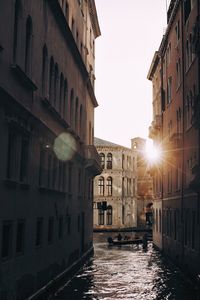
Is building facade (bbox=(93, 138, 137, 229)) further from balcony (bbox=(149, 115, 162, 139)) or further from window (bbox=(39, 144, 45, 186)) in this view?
window (bbox=(39, 144, 45, 186))

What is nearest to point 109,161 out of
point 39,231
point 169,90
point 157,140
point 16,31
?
point 157,140

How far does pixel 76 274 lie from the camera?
23.8 meters

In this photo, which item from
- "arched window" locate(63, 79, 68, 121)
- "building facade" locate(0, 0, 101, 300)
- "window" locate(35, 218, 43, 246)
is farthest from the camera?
"arched window" locate(63, 79, 68, 121)

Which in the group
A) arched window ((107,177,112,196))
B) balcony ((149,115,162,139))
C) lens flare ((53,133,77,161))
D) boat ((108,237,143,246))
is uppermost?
balcony ((149,115,162,139))

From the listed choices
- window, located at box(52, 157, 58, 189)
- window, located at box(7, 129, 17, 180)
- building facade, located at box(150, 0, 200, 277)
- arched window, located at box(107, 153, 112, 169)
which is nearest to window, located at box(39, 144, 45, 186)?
window, located at box(52, 157, 58, 189)

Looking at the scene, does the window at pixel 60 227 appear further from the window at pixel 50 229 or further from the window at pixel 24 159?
the window at pixel 24 159

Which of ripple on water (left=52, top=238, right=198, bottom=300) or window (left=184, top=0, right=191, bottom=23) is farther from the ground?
window (left=184, top=0, right=191, bottom=23)

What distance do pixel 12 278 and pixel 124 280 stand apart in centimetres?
1007

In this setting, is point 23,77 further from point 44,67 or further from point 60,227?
point 60,227

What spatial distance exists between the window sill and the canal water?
8179 mm

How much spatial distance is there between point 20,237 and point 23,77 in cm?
521

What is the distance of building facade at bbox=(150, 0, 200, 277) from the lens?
68.2 feet

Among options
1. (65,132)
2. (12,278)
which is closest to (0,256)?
(12,278)

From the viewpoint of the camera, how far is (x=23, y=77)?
13.9 metres
